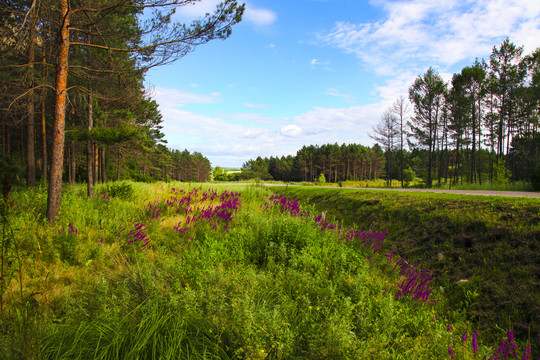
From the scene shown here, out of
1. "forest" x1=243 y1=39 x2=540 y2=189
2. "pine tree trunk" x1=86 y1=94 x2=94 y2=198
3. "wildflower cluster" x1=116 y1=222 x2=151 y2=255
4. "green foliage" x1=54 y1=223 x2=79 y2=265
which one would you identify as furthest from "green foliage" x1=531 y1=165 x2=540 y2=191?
"pine tree trunk" x1=86 y1=94 x2=94 y2=198

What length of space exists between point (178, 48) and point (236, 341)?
7852mm

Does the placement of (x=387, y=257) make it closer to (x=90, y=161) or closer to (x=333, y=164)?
(x=90, y=161)

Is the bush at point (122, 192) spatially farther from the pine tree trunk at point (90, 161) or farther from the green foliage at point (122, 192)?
the pine tree trunk at point (90, 161)

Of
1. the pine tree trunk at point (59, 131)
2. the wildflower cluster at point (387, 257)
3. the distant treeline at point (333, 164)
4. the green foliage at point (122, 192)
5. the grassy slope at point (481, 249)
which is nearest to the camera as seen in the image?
the grassy slope at point (481, 249)

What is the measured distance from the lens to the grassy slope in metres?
2.89

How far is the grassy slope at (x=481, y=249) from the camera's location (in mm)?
2887

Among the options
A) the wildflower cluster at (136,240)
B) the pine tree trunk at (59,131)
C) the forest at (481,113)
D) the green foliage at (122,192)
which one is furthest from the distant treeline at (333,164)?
the wildflower cluster at (136,240)

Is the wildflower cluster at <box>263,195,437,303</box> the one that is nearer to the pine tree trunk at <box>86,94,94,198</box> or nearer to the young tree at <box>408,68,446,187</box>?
the pine tree trunk at <box>86,94,94,198</box>

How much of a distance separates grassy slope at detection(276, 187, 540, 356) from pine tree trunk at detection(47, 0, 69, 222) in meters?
7.63

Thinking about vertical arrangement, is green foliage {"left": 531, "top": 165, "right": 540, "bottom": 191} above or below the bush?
above

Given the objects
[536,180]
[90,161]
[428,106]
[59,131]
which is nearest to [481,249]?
[59,131]

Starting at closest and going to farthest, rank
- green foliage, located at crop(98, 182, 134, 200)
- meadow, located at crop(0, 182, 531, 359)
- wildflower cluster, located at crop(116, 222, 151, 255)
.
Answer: meadow, located at crop(0, 182, 531, 359) < wildflower cluster, located at crop(116, 222, 151, 255) < green foliage, located at crop(98, 182, 134, 200)

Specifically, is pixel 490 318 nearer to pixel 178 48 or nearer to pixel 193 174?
pixel 178 48

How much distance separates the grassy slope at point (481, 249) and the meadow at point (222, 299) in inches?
6.5
